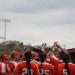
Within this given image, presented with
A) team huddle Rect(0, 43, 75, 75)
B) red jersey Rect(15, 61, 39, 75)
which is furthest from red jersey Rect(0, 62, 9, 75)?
red jersey Rect(15, 61, 39, 75)

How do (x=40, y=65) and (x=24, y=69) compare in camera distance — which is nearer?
(x=24, y=69)

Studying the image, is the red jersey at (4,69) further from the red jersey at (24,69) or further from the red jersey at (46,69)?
the red jersey at (24,69)

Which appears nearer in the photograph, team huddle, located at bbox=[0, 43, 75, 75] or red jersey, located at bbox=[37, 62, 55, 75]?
team huddle, located at bbox=[0, 43, 75, 75]

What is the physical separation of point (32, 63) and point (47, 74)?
3.05ft

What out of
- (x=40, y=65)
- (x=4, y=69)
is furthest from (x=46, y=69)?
(x=4, y=69)

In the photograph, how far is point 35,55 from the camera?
2394 centimetres

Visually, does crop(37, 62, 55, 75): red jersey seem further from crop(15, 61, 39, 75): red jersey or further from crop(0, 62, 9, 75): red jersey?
crop(0, 62, 9, 75): red jersey

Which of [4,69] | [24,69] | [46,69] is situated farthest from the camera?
[4,69]

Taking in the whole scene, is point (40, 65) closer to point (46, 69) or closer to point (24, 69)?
point (46, 69)

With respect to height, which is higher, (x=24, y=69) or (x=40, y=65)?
(x=40, y=65)

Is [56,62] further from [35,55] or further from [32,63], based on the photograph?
[35,55]

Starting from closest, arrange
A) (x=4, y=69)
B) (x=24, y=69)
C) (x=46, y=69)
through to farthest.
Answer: (x=24, y=69) < (x=46, y=69) < (x=4, y=69)

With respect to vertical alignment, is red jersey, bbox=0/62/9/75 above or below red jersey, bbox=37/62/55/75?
above

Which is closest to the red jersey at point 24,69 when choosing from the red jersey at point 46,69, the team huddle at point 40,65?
the team huddle at point 40,65
